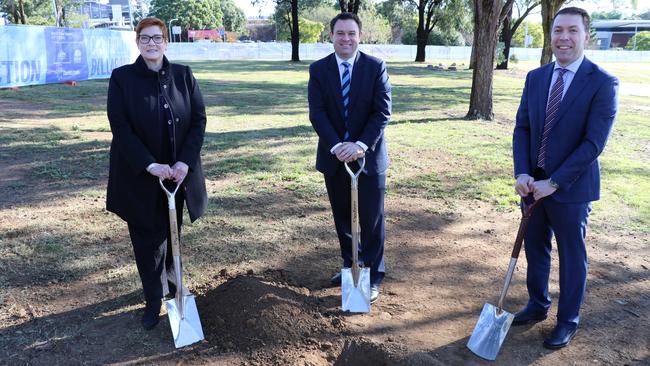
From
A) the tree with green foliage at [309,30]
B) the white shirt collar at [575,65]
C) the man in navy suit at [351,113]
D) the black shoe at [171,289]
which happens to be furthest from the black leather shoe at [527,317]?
the tree with green foliage at [309,30]

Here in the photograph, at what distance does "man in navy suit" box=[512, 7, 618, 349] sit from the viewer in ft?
10.1

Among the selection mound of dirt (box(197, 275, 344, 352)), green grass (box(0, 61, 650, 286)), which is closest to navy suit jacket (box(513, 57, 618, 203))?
mound of dirt (box(197, 275, 344, 352))

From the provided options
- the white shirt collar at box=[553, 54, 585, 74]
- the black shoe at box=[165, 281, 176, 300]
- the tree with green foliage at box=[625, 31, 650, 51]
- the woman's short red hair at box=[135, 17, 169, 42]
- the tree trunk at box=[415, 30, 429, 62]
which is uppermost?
the tree with green foliage at box=[625, 31, 650, 51]

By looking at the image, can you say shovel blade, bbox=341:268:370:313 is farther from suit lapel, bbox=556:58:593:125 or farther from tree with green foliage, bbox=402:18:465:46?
tree with green foliage, bbox=402:18:465:46

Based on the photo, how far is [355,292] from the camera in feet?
12.8

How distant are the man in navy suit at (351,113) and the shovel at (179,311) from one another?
1.12 meters

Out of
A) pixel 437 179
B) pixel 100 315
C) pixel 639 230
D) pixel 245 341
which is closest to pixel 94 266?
pixel 100 315

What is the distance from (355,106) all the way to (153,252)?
67.6 inches

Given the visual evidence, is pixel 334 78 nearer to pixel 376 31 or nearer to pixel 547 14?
pixel 547 14

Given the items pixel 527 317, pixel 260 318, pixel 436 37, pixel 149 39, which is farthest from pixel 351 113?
pixel 436 37

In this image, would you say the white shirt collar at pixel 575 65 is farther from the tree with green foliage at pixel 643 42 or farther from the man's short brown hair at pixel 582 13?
the tree with green foliage at pixel 643 42

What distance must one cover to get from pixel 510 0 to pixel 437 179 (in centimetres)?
736

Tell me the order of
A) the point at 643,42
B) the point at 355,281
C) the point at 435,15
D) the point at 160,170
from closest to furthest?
the point at 160,170 < the point at 355,281 < the point at 435,15 < the point at 643,42

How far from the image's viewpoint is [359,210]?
13.2ft
